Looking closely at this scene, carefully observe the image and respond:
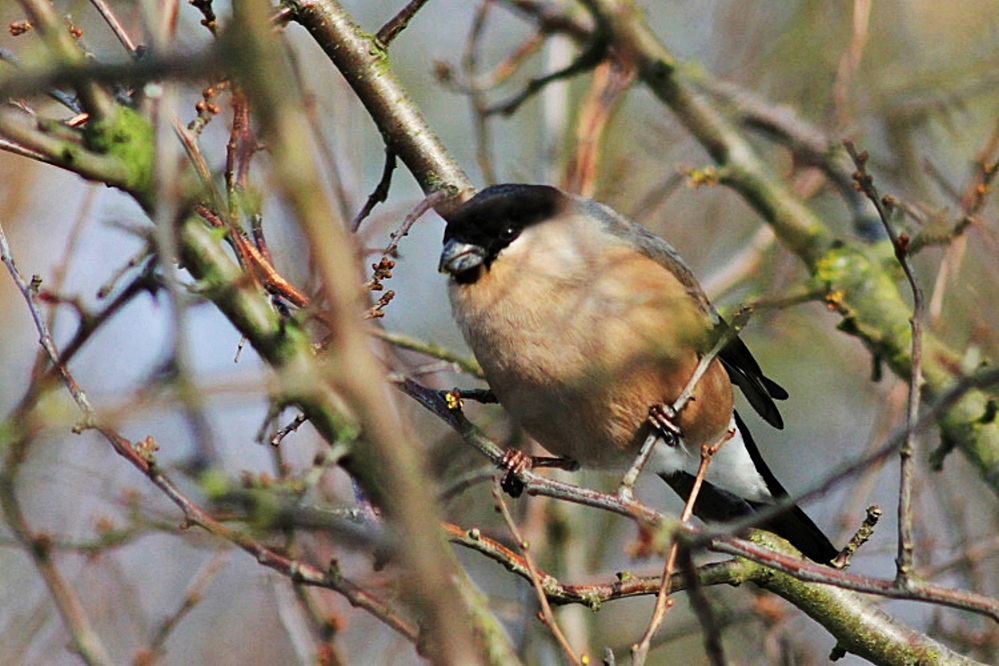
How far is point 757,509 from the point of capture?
4.52m

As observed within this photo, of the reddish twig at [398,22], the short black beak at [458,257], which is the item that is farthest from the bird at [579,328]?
the reddish twig at [398,22]

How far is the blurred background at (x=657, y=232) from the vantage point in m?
4.30

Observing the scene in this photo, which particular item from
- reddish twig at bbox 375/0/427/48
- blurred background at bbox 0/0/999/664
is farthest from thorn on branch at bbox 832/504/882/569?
reddish twig at bbox 375/0/427/48

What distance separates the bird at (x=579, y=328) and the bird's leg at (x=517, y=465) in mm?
50

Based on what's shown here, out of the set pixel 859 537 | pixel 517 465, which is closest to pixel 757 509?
pixel 517 465

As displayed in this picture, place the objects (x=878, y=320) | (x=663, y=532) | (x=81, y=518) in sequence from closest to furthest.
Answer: (x=663, y=532) → (x=878, y=320) → (x=81, y=518)

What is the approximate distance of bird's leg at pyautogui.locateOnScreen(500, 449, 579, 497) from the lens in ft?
10.7

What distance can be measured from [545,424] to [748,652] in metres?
3.15

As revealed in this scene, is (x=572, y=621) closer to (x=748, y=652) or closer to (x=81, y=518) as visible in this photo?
(x=748, y=652)

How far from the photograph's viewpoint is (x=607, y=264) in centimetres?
401

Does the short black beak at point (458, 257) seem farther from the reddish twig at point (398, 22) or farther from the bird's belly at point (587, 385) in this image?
the reddish twig at point (398, 22)

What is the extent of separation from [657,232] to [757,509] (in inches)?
140

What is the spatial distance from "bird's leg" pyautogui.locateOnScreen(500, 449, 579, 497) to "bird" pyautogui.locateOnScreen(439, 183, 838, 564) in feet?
0.17

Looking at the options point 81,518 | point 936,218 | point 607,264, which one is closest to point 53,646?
point 81,518
